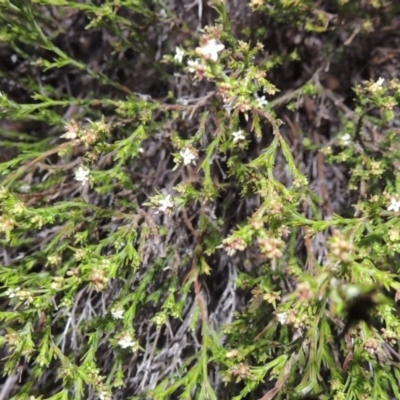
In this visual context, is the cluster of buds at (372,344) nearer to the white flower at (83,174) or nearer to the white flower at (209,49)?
the white flower at (209,49)

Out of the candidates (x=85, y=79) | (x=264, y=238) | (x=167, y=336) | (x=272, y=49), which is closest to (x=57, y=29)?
(x=85, y=79)

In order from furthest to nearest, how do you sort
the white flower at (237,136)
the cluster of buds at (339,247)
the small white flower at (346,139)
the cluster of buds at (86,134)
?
the small white flower at (346,139) < the white flower at (237,136) < the cluster of buds at (86,134) < the cluster of buds at (339,247)

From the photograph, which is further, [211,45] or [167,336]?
[167,336]

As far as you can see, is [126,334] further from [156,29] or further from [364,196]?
[156,29]

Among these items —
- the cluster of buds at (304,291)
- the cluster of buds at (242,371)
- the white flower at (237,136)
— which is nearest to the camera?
the cluster of buds at (304,291)

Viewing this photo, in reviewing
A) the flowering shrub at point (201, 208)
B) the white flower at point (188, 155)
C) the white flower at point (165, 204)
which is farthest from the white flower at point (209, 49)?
the white flower at point (165, 204)

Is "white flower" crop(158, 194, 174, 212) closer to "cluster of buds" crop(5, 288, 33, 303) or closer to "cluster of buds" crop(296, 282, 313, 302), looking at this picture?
"cluster of buds" crop(5, 288, 33, 303)

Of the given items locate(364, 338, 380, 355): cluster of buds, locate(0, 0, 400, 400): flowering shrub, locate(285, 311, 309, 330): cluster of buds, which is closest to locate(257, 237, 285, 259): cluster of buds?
locate(0, 0, 400, 400): flowering shrub

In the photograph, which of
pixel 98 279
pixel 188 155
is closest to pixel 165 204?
pixel 188 155
